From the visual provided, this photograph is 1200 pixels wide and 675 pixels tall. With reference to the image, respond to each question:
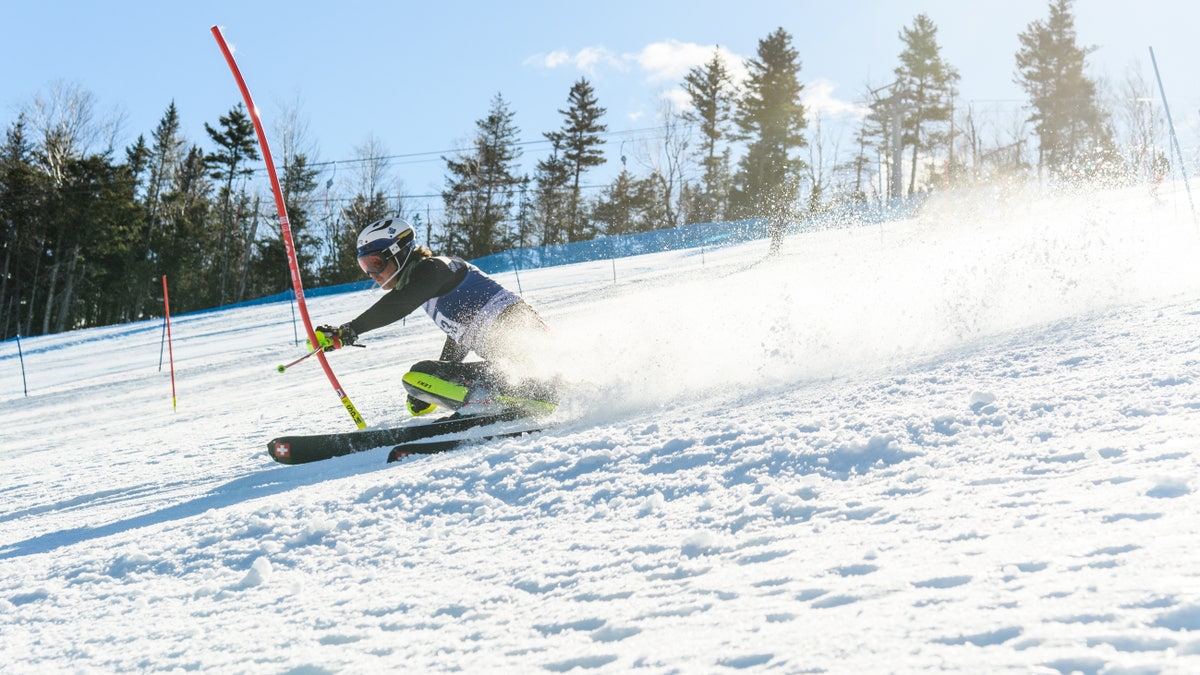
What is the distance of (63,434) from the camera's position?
35.4 ft

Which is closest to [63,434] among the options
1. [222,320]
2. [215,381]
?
[215,381]

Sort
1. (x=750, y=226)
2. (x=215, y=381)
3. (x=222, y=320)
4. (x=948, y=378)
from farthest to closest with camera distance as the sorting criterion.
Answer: (x=750, y=226) → (x=222, y=320) → (x=215, y=381) → (x=948, y=378)

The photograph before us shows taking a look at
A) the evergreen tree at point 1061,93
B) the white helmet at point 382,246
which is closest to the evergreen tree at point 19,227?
the white helmet at point 382,246

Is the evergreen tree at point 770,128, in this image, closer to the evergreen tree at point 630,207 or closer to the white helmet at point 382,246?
the evergreen tree at point 630,207

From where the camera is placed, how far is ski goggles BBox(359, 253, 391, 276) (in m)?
5.95

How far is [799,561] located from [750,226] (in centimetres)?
3562

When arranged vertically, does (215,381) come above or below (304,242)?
below

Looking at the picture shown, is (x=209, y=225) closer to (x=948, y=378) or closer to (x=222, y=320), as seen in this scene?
(x=222, y=320)

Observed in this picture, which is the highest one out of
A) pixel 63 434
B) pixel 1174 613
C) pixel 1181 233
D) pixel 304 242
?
pixel 304 242

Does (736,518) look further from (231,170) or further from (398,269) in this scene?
(231,170)

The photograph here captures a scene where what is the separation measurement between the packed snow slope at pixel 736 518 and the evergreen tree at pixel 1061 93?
51.5 meters

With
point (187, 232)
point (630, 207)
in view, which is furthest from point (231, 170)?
point (630, 207)

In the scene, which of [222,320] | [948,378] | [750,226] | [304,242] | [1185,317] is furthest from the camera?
[304,242]

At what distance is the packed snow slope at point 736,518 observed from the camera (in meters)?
2.14
